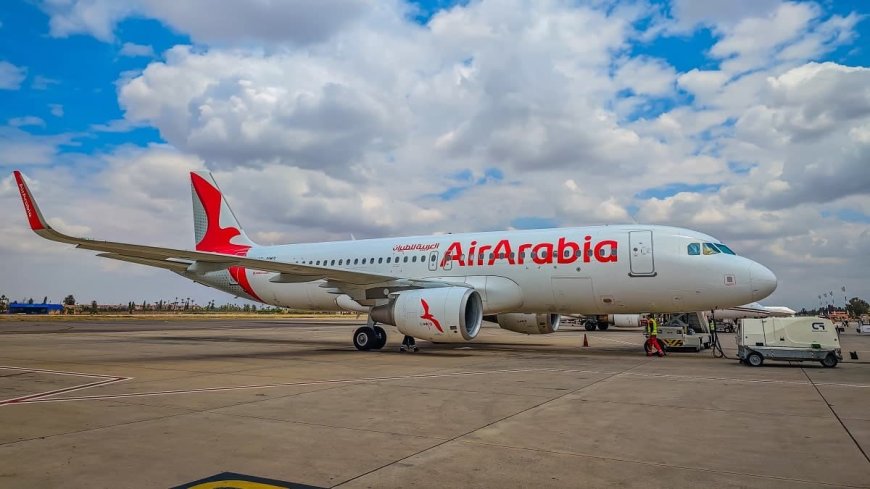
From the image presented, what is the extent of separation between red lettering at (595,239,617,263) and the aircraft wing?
624 centimetres

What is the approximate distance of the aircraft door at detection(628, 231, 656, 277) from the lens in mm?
15531

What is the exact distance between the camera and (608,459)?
4.94 metres

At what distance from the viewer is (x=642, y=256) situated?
51.3ft

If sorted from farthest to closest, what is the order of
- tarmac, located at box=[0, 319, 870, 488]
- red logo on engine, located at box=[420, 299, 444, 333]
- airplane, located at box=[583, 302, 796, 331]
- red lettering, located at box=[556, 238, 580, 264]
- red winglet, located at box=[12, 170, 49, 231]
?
airplane, located at box=[583, 302, 796, 331], red lettering, located at box=[556, 238, 580, 264], red logo on engine, located at box=[420, 299, 444, 333], red winglet, located at box=[12, 170, 49, 231], tarmac, located at box=[0, 319, 870, 488]

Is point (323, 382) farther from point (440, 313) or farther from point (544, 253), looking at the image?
point (544, 253)

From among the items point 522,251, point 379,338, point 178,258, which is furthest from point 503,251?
point 178,258

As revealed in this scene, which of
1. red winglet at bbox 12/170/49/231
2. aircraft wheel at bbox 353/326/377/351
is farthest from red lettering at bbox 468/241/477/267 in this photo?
red winglet at bbox 12/170/49/231

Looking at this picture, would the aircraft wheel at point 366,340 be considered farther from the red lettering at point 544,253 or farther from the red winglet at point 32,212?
the red winglet at point 32,212

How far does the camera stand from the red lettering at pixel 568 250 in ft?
53.9

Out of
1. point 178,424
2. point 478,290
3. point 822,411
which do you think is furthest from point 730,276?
point 178,424

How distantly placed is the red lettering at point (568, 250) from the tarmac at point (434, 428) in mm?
5244

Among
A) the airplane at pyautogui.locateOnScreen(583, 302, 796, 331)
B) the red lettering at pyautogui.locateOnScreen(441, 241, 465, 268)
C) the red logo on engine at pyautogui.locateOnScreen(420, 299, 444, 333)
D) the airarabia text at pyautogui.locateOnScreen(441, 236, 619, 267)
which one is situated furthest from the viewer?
the airplane at pyautogui.locateOnScreen(583, 302, 796, 331)

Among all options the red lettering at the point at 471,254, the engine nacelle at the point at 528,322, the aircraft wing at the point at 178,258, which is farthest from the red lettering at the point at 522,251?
the aircraft wing at the point at 178,258

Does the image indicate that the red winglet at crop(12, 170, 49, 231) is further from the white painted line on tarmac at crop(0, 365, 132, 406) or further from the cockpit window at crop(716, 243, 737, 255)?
the cockpit window at crop(716, 243, 737, 255)
